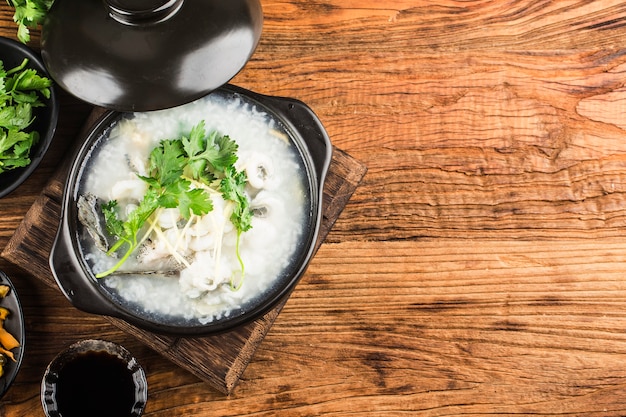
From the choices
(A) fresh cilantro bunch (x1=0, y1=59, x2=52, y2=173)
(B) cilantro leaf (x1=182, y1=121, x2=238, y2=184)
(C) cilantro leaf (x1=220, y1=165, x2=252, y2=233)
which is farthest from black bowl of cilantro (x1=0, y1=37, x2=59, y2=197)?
(C) cilantro leaf (x1=220, y1=165, x2=252, y2=233)

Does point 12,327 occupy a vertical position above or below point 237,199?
below

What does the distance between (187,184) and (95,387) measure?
69 cm

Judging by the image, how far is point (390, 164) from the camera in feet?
6.71

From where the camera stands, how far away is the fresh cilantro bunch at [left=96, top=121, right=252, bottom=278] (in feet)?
5.15

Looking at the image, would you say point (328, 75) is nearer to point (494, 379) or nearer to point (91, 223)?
point (91, 223)

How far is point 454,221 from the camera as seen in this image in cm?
205

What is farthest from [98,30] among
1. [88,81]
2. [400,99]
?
[400,99]

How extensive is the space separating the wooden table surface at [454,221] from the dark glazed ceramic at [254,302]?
0.32 m

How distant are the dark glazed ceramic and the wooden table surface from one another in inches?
12.4

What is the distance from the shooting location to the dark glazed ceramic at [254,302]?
1.63 meters

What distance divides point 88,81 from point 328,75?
875mm

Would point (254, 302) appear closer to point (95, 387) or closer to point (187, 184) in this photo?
point (187, 184)

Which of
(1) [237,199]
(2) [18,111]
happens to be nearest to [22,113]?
(2) [18,111]

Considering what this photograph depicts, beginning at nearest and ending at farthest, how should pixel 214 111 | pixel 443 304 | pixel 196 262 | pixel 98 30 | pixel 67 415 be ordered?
pixel 98 30 < pixel 196 262 < pixel 214 111 < pixel 67 415 < pixel 443 304
